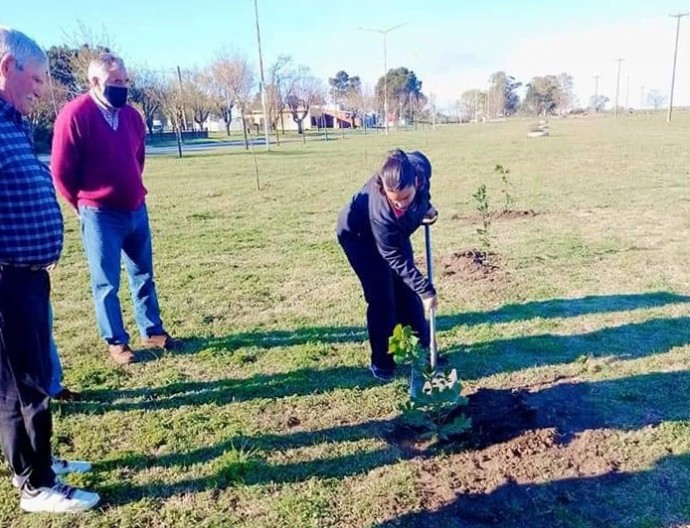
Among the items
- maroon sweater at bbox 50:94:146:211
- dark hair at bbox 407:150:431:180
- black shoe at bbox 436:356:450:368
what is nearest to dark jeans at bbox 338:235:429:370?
black shoe at bbox 436:356:450:368

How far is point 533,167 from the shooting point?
17.2m

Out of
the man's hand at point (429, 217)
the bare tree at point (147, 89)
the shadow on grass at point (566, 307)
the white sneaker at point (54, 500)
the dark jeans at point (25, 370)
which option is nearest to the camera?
the dark jeans at point (25, 370)

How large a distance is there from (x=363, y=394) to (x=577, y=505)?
4.86 ft

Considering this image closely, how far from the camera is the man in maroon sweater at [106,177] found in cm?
380

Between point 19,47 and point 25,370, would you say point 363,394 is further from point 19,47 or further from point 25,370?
point 19,47

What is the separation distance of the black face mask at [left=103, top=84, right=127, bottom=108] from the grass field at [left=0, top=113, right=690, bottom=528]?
1.83m

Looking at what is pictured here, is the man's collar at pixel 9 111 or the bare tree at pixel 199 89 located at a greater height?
the bare tree at pixel 199 89

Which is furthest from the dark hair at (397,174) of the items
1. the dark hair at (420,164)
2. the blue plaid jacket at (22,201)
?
the blue plaid jacket at (22,201)

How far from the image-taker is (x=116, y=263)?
4.12m

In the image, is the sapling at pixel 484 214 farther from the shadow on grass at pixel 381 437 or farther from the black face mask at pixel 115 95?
the black face mask at pixel 115 95

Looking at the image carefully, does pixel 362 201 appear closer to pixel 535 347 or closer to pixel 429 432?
pixel 429 432

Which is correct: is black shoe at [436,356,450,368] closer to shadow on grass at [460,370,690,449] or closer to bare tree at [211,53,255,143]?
shadow on grass at [460,370,690,449]

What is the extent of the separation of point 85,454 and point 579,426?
2.72m

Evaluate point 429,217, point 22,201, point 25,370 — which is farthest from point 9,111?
point 429,217
